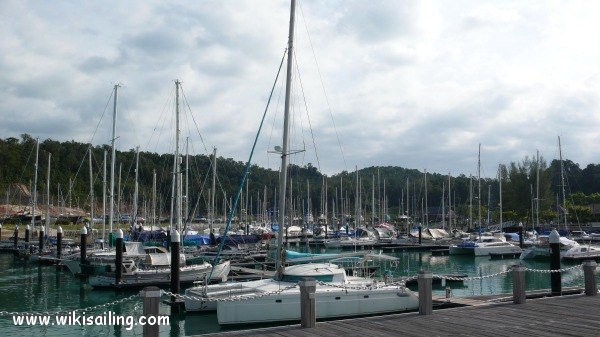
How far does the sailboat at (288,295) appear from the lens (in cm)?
2081

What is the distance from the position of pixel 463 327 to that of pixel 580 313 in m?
4.09

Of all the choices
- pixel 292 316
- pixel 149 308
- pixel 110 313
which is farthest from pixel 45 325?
pixel 149 308

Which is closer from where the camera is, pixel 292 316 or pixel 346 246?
pixel 292 316

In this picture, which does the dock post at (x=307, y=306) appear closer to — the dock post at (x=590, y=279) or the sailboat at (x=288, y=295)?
the sailboat at (x=288, y=295)

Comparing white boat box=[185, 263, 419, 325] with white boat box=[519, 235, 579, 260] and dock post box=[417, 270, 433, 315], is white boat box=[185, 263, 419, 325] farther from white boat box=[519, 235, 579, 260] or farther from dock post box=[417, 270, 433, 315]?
white boat box=[519, 235, 579, 260]

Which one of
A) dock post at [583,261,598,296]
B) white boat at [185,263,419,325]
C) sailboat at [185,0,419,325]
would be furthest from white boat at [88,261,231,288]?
dock post at [583,261,598,296]

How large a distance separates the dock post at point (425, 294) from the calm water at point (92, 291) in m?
9.33

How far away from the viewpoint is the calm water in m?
22.8

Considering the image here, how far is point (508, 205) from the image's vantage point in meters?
115

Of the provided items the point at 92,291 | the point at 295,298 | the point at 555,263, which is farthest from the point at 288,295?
the point at 92,291

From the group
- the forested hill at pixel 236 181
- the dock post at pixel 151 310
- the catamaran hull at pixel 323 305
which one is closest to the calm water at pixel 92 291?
the catamaran hull at pixel 323 305

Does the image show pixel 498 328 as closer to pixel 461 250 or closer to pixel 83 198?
pixel 461 250

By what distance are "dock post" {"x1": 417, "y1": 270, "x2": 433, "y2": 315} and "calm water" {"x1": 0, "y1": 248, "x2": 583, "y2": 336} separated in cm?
933

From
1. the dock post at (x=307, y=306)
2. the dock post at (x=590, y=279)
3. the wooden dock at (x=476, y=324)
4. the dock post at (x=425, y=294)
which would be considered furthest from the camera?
the dock post at (x=590, y=279)
